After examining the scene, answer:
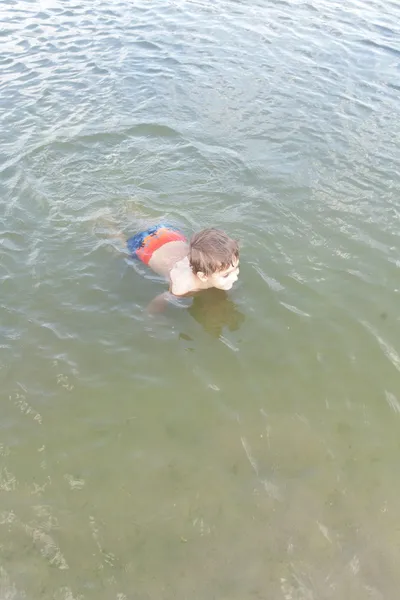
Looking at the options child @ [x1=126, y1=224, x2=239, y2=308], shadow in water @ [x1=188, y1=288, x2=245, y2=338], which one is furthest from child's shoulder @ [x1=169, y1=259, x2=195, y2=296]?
shadow in water @ [x1=188, y1=288, x2=245, y2=338]

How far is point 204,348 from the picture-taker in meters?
5.53

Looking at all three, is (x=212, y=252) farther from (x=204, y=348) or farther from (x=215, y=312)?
(x=204, y=348)

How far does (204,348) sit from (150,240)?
1.69 meters

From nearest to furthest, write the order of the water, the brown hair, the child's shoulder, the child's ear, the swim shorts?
1. the water
2. the brown hair
3. the child's ear
4. the child's shoulder
5. the swim shorts

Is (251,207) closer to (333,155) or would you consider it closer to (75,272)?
(333,155)

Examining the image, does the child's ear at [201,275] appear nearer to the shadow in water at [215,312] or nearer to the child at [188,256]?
the child at [188,256]

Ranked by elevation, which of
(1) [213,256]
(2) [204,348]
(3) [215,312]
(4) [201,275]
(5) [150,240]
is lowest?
(2) [204,348]

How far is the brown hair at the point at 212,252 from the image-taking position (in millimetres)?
5273

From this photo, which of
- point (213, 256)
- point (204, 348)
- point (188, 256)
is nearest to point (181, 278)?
point (188, 256)

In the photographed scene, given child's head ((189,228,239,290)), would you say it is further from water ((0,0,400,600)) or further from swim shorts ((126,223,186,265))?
swim shorts ((126,223,186,265))

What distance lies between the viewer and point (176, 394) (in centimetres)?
501

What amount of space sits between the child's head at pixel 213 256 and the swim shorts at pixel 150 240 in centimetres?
93

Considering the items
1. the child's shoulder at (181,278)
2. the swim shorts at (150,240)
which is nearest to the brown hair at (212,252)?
the child's shoulder at (181,278)

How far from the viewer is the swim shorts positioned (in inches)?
248
